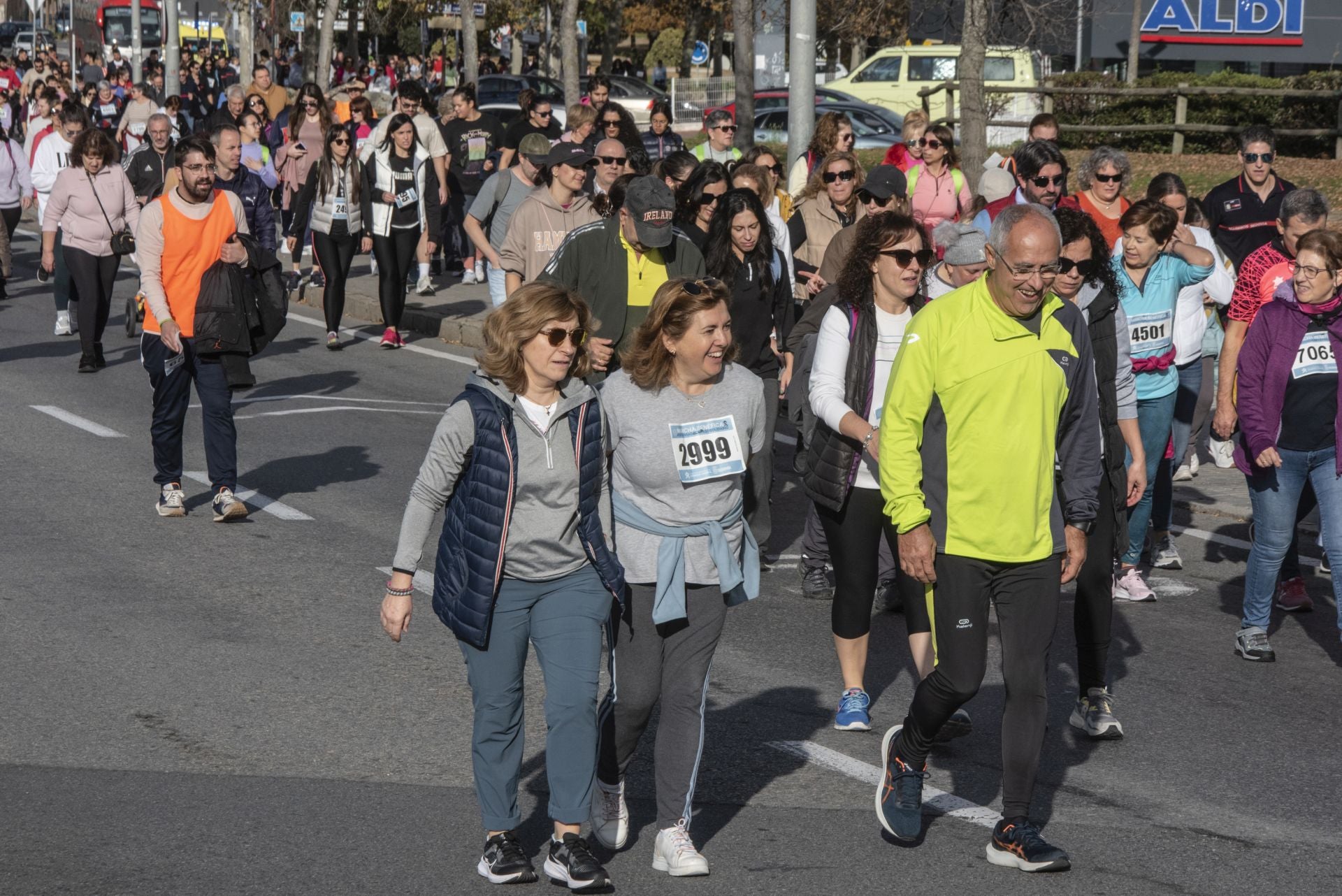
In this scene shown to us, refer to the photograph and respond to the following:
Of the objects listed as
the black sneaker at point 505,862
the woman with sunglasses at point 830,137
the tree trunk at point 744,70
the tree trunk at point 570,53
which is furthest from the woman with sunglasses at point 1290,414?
the tree trunk at point 570,53

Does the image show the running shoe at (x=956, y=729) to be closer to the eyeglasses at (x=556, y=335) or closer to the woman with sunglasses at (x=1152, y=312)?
the woman with sunglasses at (x=1152, y=312)

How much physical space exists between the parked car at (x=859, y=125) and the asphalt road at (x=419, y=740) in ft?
75.3

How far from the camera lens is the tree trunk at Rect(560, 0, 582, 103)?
94.8ft

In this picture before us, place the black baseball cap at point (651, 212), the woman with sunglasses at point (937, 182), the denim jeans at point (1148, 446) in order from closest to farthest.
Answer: the black baseball cap at point (651, 212)
the denim jeans at point (1148, 446)
the woman with sunglasses at point (937, 182)

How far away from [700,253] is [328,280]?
7667 millimetres

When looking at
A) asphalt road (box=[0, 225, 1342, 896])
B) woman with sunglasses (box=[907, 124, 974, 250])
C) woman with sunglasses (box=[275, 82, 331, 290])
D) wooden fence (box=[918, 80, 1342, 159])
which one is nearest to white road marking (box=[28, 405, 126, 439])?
asphalt road (box=[0, 225, 1342, 896])

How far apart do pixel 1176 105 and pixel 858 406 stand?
2659cm

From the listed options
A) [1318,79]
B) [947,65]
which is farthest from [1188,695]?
[947,65]

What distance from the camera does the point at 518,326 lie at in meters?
4.90

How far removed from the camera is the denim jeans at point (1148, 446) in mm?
8492

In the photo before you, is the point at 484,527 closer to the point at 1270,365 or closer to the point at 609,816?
the point at 609,816

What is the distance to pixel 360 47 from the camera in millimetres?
91812

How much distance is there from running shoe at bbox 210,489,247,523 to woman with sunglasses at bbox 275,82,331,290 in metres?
9.43

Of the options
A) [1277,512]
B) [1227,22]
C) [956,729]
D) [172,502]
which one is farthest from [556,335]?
[1227,22]
